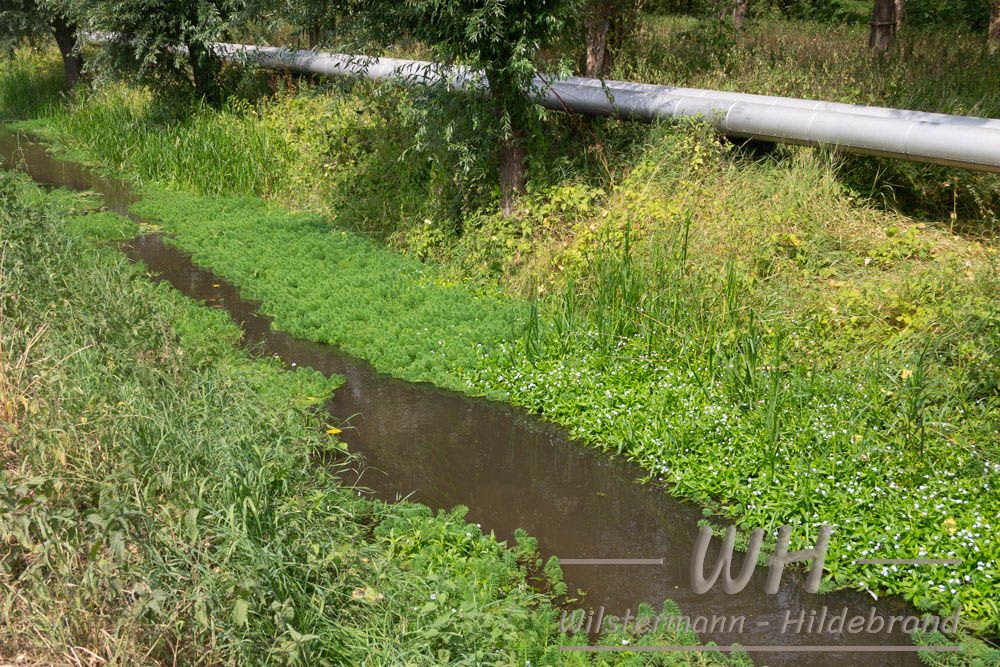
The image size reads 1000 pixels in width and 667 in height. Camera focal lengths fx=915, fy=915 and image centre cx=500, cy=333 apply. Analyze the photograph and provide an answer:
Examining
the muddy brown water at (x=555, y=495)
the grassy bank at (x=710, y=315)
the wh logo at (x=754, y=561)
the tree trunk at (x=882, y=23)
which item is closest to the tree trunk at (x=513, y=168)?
the grassy bank at (x=710, y=315)

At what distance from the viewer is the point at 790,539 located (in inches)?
199

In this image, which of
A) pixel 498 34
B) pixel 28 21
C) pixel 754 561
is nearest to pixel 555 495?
pixel 754 561

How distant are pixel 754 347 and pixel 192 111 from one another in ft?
38.8

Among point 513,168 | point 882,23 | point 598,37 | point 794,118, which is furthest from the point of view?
point 882,23

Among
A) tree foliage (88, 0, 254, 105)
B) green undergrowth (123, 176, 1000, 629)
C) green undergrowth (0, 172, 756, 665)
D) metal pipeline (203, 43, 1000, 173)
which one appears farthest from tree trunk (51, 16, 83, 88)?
green undergrowth (0, 172, 756, 665)

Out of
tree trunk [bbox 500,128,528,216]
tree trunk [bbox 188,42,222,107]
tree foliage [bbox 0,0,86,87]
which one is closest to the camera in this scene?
tree trunk [bbox 500,128,528,216]

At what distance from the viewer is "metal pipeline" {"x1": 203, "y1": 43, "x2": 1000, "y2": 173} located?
746cm

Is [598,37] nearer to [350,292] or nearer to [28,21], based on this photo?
[350,292]

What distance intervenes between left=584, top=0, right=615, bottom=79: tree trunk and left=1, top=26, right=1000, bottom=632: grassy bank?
211 centimetres

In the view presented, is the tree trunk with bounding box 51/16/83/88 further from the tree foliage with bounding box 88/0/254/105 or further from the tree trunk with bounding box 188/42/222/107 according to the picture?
the tree trunk with bounding box 188/42/222/107

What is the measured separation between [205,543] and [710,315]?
13.8 feet

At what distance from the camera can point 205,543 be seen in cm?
388

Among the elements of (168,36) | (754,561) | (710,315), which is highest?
(168,36)

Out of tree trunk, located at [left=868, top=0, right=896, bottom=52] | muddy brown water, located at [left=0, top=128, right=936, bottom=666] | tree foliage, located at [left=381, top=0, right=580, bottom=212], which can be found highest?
tree trunk, located at [left=868, top=0, right=896, bottom=52]
